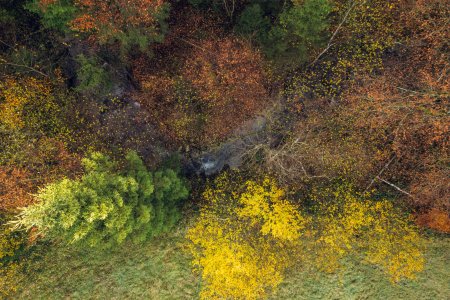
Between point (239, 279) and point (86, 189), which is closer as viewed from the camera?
point (86, 189)

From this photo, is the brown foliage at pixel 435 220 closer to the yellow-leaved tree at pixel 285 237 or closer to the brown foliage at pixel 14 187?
the yellow-leaved tree at pixel 285 237

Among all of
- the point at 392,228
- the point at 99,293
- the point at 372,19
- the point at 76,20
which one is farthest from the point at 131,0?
the point at 392,228

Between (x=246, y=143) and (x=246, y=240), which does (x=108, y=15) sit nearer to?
(x=246, y=143)

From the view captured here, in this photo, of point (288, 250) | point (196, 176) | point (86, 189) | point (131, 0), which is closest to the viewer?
point (86, 189)

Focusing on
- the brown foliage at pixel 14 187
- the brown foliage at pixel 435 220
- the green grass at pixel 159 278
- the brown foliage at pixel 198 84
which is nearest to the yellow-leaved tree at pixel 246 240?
the green grass at pixel 159 278

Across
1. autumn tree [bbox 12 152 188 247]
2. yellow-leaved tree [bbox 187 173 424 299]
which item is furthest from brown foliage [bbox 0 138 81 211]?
yellow-leaved tree [bbox 187 173 424 299]

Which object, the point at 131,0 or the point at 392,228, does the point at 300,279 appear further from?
the point at 131,0
